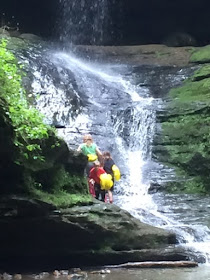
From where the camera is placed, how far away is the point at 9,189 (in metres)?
7.66

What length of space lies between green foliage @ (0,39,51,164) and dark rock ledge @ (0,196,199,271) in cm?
79

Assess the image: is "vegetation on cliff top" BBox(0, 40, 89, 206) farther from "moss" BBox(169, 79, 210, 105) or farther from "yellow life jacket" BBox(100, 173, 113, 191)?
"moss" BBox(169, 79, 210, 105)

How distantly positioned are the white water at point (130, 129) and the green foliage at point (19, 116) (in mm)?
3568

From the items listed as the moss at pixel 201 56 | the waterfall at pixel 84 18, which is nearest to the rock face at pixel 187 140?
the moss at pixel 201 56

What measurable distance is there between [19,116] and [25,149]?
59 centimetres

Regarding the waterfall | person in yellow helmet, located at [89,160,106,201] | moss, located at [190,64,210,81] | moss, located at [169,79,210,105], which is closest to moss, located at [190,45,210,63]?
moss, located at [190,64,210,81]

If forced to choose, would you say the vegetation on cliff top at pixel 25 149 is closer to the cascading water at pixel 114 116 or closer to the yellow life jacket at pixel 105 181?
the yellow life jacket at pixel 105 181

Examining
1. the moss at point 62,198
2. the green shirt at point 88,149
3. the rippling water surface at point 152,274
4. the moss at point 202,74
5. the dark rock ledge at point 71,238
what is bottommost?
the rippling water surface at point 152,274

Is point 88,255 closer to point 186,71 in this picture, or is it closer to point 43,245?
point 43,245

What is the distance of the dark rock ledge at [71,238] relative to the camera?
25.6ft

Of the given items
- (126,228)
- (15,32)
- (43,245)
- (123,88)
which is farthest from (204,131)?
(15,32)

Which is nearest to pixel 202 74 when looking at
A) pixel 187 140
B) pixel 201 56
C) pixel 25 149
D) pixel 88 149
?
pixel 201 56

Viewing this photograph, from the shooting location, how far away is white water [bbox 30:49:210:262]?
34.8 ft

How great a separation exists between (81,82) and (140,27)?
9455 millimetres
